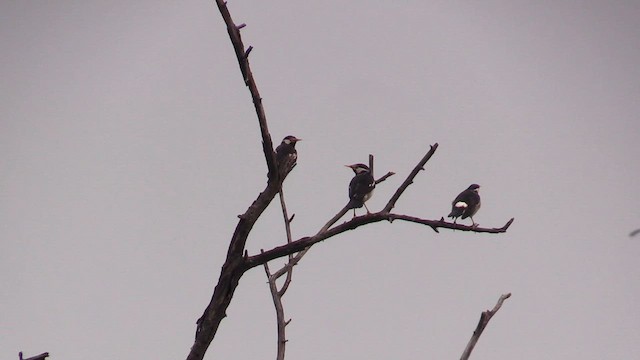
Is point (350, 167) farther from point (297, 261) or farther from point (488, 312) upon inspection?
point (488, 312)

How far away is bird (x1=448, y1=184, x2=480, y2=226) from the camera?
43.5 ft

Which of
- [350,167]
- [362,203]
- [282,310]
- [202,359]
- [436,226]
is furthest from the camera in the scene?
[350,167]

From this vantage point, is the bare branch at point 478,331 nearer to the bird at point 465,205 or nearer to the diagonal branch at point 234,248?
the diagonal branch at point 234,248

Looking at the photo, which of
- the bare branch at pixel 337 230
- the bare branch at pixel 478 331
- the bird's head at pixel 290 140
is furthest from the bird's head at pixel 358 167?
the bare branch at pixel 337 230

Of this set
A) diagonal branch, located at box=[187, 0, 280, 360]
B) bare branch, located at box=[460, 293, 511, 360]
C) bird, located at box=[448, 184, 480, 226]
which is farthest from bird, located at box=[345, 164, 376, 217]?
diagonal branch, located at box=[187, 0, 280, 360]

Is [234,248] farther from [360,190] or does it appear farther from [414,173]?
[360,190]

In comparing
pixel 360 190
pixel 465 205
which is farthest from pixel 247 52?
pixel 465 205

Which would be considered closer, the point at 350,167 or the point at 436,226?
the point at 436,226

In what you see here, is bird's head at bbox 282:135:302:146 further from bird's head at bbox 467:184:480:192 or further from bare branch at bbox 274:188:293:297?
bare branch at bbox 274:188:293:297

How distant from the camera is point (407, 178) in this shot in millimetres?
6594

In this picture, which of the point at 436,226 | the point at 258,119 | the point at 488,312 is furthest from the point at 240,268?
the point at 488,312

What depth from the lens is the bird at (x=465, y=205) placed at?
1327 cm

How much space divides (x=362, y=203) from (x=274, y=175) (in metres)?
4.45

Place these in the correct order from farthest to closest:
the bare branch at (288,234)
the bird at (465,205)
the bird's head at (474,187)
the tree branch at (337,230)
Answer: the bird's head at (474,187)
the bird at (465,205)
the bare branch at (288,234)
the tree branch at (337,230)
